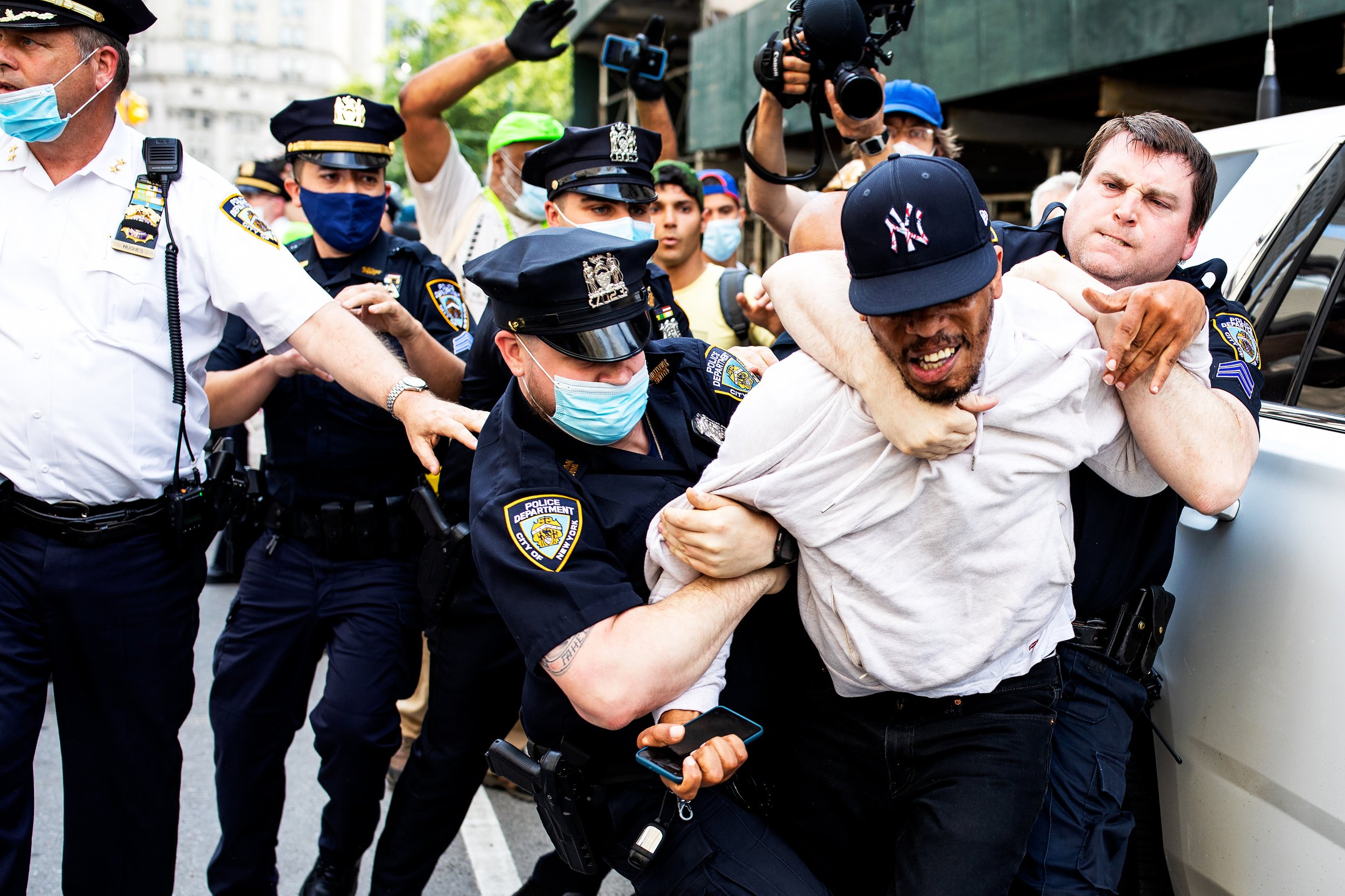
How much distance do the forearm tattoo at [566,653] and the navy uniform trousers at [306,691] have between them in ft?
3.96

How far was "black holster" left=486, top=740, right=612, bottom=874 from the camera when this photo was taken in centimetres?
207

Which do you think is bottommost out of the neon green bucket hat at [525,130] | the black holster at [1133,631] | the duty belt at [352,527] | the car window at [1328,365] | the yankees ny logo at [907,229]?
the duty belt at [352,527]

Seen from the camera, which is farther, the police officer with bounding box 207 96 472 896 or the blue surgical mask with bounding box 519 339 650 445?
the police officer with bounding box 207 96 472 896

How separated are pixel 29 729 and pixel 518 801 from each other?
6.20 feet

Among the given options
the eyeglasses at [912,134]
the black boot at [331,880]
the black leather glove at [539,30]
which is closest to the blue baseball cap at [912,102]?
the eyeglasses at [912,134]

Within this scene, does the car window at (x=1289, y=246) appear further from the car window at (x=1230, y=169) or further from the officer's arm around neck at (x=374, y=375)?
the officer's arm around neck at (x=374, y=375)

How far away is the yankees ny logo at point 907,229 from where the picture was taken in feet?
5.48

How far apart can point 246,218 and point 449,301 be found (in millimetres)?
852

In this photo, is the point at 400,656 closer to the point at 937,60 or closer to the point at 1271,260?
the point at 1271,260

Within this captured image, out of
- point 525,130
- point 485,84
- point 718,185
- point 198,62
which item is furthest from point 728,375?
point 198,62

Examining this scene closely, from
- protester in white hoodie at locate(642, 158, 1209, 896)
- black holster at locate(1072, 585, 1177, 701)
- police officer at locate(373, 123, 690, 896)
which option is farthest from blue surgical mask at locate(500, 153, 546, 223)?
black holster at locate(1072, 585, 1177, 701)

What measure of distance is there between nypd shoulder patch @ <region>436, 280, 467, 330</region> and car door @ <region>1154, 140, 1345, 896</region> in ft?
6.93

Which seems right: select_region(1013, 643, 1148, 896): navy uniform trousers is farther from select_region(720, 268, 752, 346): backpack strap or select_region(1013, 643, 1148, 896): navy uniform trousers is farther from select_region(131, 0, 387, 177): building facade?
select_region(131, 0, 387, 177): building facade

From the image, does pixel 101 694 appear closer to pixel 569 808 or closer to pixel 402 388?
pixel 402 388
